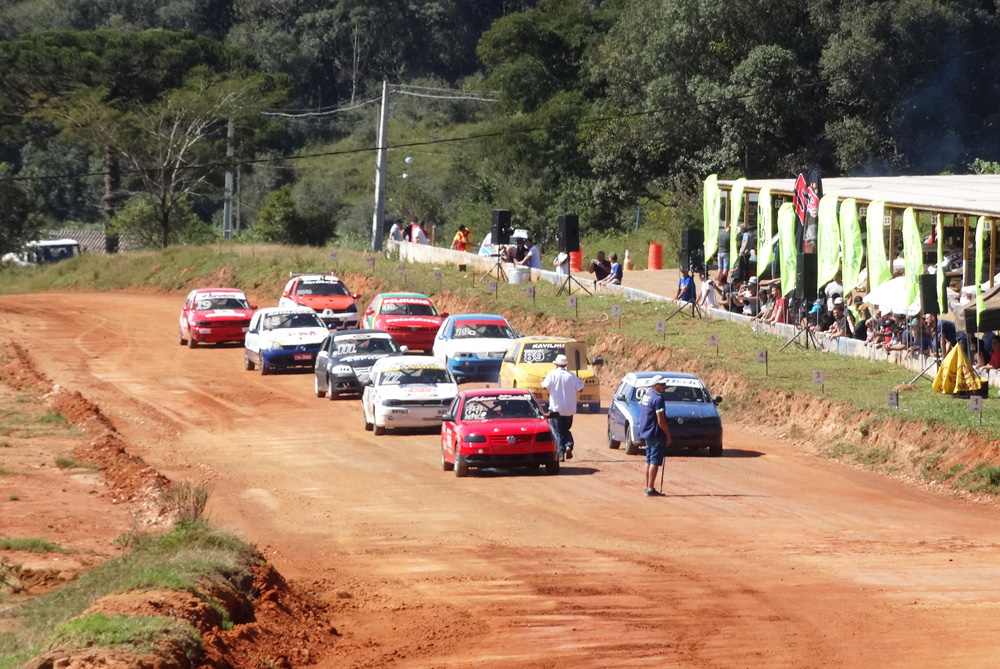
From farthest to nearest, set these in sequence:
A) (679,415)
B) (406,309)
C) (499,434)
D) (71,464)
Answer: (406,309) < (679,415) < (71,464) < (499,434)

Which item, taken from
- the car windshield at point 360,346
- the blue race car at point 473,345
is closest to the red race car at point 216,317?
the blue race car at point 473,345

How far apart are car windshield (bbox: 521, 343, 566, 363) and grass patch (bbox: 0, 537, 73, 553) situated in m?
14.3

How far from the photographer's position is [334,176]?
10281 cm

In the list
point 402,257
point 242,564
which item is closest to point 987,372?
point 242,564

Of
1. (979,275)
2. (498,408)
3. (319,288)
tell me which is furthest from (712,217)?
(498,408)

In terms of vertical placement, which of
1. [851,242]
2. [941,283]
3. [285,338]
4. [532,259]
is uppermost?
[851,242]

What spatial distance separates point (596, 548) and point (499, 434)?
523cm

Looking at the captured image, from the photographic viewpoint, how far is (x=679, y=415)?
80.1ft

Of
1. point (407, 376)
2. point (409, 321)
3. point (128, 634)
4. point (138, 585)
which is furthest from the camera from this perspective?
point (409, 321)

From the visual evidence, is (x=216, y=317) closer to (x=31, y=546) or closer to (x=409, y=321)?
(x=409, y=321)

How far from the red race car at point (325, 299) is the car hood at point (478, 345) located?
256 inches

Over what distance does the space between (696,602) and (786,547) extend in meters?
3.22

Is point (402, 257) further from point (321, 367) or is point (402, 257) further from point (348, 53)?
point (348, 53)

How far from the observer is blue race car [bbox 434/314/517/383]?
107ft
